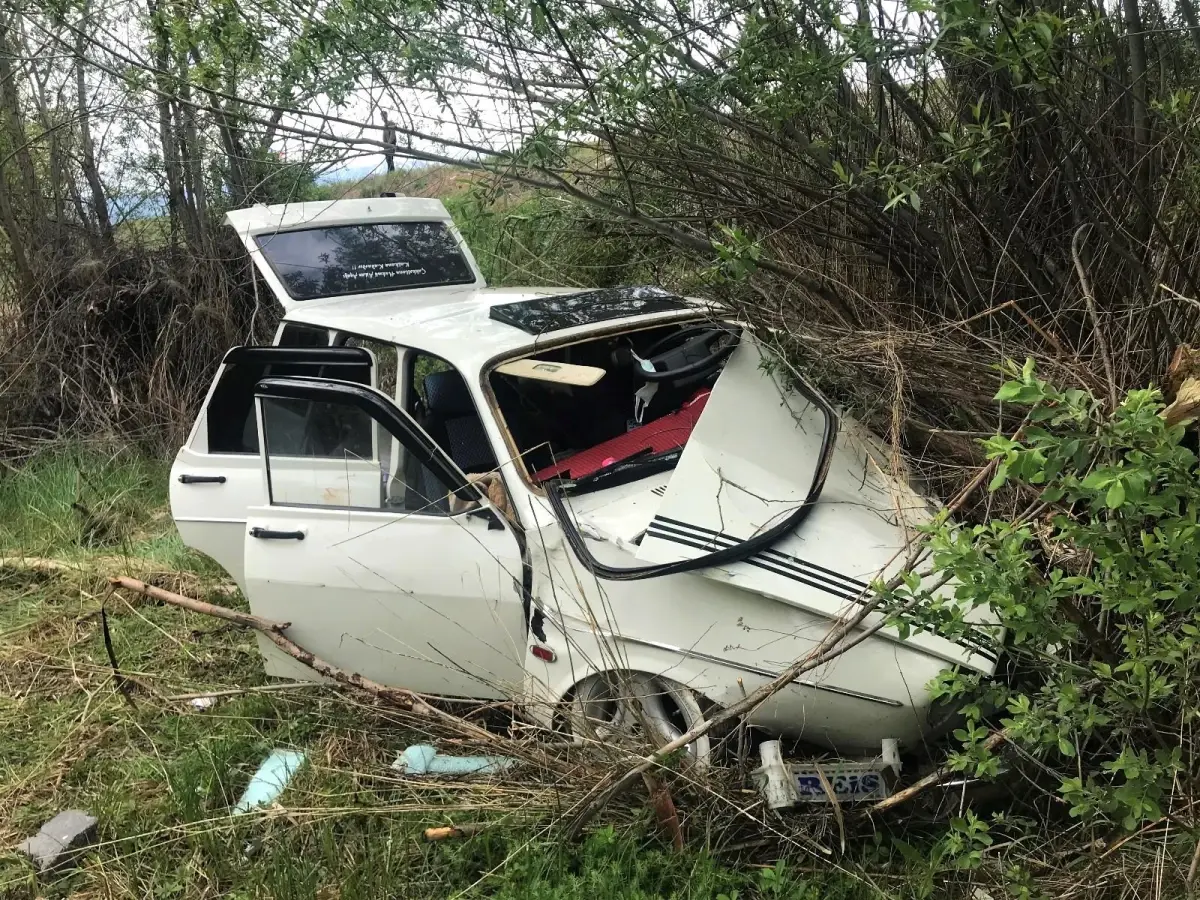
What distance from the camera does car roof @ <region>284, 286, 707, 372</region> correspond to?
3.54 meters

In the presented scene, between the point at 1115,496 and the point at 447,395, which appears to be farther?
the point at 447,395

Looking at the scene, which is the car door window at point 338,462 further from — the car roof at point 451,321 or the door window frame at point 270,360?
the car roof at point 451,321

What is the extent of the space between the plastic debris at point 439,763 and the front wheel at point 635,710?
0.36m

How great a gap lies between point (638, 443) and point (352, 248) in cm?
200

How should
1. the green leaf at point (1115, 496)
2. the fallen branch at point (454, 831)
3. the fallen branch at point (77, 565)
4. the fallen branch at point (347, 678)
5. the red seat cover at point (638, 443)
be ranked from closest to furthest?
the green leaf at point (1115, 496)
the fallen branch at point (454, 831)
the fallen branch at point (347, 678)
the red seat cover at point (638, 443)
the fallen branch at point (77, 565)

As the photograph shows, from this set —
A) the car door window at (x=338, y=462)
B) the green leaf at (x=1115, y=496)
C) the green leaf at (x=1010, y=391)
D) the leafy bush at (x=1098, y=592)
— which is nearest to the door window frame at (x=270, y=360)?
the car door window at (x=338, y=462)

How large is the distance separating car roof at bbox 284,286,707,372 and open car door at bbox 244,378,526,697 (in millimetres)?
389

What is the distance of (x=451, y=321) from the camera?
149 inches

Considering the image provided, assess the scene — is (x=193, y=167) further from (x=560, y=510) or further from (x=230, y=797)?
(x=560, y=510)

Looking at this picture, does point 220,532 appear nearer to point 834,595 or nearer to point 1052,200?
point 834,595

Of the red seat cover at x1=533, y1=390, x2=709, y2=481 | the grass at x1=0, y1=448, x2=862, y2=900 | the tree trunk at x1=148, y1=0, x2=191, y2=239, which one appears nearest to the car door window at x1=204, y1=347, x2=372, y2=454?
the red seat cover at x1=533, y1=390, x2=709, y2=481

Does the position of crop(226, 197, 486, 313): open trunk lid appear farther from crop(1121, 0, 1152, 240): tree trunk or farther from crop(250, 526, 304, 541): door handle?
crop(1121, 0, 1152, 240): tree trunk

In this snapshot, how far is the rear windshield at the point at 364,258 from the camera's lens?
4426 millimetres

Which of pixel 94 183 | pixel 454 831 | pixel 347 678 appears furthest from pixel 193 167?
pixel 454 831
